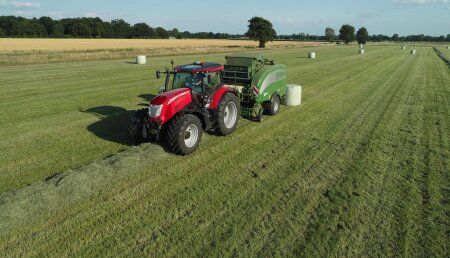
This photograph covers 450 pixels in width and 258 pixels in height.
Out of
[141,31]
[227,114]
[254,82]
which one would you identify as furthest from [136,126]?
[141,31]

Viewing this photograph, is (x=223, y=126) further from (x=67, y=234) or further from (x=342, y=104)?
(x=342, y=104)

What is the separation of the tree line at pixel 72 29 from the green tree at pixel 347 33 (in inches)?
2645

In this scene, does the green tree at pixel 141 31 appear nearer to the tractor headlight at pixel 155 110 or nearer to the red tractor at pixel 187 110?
the red tractor at pixel 187 110

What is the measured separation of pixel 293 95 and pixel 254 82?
3.01 metres

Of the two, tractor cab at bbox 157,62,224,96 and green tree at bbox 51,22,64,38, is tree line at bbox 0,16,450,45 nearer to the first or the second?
green tree at bbox 51,22,64,38

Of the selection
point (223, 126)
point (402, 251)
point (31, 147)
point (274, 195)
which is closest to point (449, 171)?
point (402, 251)

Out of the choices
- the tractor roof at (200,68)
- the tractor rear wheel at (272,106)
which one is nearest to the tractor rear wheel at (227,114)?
the tractor roof at (200,68)

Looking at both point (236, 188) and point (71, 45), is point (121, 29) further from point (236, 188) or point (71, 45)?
point (236, 188)

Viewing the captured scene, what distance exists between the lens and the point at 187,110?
7531mm

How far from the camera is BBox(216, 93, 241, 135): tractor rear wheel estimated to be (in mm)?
8461

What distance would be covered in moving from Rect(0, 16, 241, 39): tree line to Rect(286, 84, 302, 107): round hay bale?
86.2 m

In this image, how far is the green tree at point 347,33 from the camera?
12481cm

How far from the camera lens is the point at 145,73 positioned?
74.5 feet

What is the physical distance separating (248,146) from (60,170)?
4.27m
